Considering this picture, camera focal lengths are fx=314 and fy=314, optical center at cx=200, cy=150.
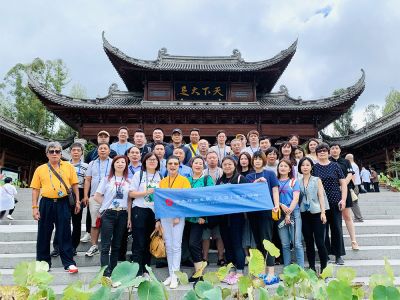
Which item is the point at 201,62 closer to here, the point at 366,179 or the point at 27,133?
the point at 27,133

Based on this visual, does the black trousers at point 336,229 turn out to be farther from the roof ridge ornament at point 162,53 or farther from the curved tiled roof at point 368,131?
the roof ridge ornament at point 162,53

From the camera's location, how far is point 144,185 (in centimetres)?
421

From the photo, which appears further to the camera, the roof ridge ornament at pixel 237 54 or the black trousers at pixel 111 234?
the roof ridge ornament at pixel 237 54

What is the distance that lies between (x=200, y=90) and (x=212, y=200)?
13.5m

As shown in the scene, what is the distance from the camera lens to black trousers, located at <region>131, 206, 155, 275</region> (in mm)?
4043

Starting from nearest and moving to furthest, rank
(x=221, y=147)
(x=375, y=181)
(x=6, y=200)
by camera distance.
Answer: (x=221, y=147) → (x=6, y=200) → (x=375, y=181)

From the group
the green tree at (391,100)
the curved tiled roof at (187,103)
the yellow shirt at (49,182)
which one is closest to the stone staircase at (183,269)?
the yellow shirt at (49,182)

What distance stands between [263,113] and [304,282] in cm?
1491

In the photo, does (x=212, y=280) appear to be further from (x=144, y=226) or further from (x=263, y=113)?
(x=263, y=113)

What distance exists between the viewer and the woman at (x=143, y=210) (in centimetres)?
407

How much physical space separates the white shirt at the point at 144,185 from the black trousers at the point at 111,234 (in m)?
0.25

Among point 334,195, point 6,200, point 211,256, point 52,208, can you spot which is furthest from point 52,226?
point 6,200

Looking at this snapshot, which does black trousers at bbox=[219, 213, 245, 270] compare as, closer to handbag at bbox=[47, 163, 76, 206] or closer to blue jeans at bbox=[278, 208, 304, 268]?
blue jeans at bbox=[278, 208, 304, 268]

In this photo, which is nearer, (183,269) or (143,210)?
(143,210)
